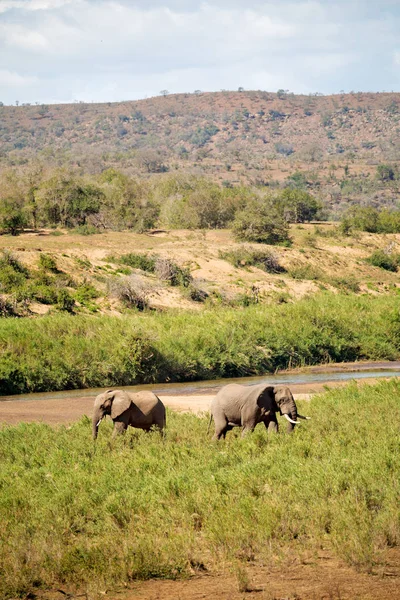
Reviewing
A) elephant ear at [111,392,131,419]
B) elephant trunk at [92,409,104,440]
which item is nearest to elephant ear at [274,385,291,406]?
elephant ear at [111,392,131,419]

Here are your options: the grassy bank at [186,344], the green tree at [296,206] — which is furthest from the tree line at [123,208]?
the grassy bank at [186,344]

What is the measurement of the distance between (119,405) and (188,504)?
5.59 meters

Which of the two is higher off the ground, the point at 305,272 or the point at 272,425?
the point at 272,425

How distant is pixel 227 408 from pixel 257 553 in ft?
22.6

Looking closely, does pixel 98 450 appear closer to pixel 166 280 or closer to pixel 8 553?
pixel 8 553

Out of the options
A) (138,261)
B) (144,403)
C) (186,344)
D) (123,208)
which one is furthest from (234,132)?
(144,403)

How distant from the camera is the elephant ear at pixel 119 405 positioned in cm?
1655

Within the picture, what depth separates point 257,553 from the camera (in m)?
9.65

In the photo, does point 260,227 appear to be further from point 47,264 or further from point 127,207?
point 47,264

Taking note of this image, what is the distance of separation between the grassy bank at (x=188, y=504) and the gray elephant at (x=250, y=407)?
380mm

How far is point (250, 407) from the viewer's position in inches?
639

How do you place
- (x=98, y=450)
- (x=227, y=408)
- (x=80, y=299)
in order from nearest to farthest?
(x=98, y=450)
(x=227, y=408)
(x=80, y=299)

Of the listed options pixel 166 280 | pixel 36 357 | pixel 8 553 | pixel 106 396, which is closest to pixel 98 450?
pixel 106 396

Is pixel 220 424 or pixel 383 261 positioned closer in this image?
pixel 220 424
